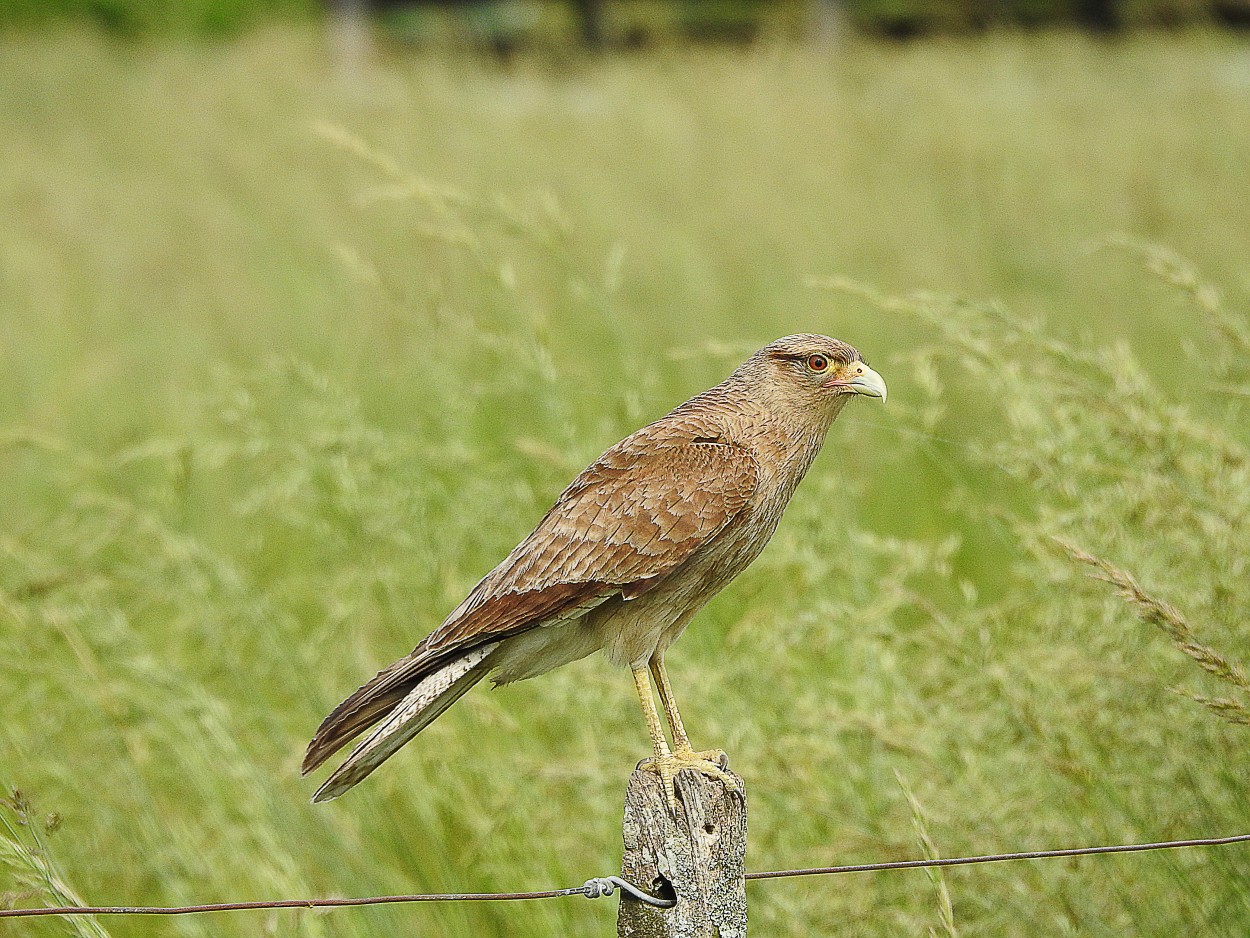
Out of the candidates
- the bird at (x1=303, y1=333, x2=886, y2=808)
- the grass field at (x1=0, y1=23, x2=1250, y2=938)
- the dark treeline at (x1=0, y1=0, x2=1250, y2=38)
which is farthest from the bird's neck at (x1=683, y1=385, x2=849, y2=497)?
the dark treeline at (x1=0, y1=0, x2=1250, y2=38)

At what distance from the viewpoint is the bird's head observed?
218cm

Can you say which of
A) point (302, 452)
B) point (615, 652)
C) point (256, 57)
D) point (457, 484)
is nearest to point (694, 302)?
point (457, 484)

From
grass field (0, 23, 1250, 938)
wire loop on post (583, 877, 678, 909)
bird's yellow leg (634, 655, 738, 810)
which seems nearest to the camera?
wire loop on post (583, 877, 678, 909)

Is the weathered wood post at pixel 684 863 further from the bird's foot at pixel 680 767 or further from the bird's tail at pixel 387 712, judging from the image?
the bird's tail at pixel 387 712

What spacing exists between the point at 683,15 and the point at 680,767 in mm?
17886

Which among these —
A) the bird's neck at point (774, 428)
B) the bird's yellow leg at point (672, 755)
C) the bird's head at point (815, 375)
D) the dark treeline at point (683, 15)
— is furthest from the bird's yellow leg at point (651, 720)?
the dark treeline at point (683, 15)

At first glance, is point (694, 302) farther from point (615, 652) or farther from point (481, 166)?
point (615, 652)

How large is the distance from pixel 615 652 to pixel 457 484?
241cm

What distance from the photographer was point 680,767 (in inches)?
79.6

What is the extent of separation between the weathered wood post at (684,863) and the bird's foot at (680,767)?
0.04 feet

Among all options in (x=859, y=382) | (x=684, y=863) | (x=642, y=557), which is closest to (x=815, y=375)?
(x=859, y=382)

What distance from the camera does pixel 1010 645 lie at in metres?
3.24

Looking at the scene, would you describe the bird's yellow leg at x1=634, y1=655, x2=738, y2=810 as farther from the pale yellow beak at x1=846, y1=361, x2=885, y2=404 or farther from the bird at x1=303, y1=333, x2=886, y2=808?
the pale yellow beak at x1=846, y1=361, x2=885, y2=404

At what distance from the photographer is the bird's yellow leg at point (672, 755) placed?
6.54 ft
